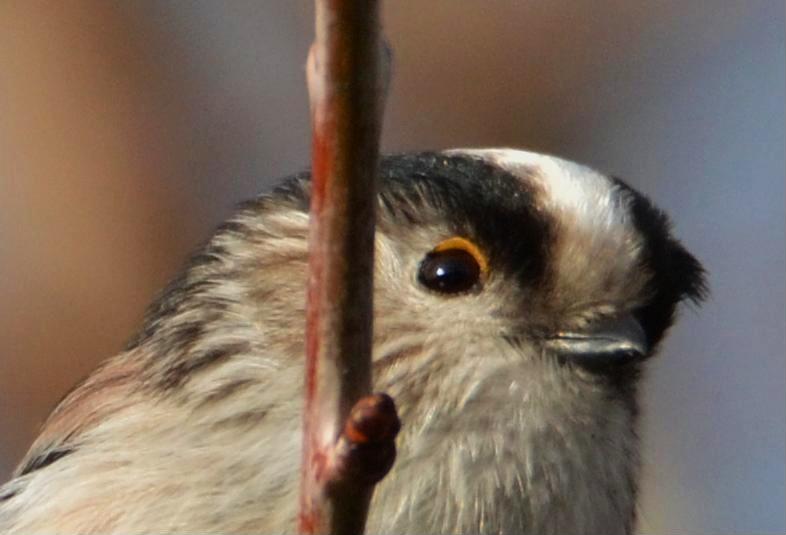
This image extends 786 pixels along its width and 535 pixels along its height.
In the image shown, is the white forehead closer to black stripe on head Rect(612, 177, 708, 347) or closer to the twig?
black stripe on head Rect(612, 177, 708, 347)

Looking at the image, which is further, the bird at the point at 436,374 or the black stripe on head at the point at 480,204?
the black stripe on head at the point at 480,204

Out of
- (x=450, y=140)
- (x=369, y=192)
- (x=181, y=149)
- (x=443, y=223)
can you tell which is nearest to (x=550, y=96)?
(x=450, y=140)

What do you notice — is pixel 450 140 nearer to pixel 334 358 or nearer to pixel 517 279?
pixel 517 279

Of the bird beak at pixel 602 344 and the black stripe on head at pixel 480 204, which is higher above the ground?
the black stripe on head at pixel 480 204

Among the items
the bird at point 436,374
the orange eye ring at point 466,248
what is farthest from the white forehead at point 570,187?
the orange eye ring at point 466,248

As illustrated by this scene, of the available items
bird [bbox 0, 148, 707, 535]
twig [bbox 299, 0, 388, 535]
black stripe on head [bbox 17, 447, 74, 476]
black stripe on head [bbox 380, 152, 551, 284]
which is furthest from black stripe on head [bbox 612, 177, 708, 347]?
twig [bbox 299, 0, 388, 535]

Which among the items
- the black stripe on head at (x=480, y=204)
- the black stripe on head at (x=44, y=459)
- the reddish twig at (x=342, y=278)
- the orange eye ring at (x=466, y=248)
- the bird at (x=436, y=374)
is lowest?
the black stripe on head at (x=44, y=459)

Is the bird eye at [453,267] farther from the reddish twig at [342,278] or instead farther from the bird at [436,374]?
the reddish twig at [342,278]
